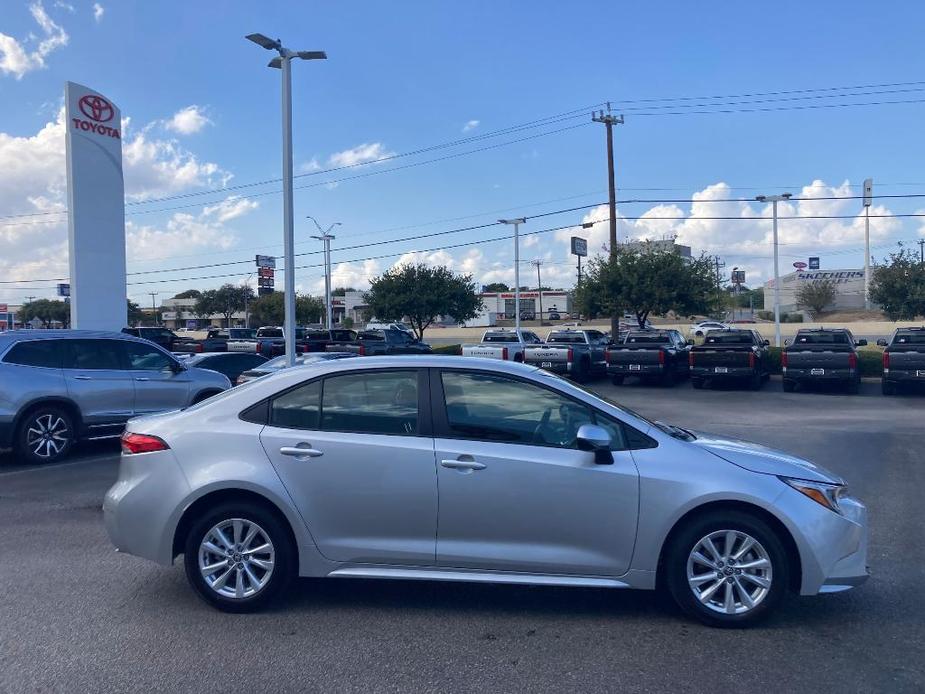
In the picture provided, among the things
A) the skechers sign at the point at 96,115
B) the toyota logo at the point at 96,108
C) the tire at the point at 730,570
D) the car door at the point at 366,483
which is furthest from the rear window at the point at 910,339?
the toyota logo at the point at 96,108

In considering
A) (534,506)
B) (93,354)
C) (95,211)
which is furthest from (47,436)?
(95,211)

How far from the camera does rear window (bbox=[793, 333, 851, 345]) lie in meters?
22.6

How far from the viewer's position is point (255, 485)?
17.2ft

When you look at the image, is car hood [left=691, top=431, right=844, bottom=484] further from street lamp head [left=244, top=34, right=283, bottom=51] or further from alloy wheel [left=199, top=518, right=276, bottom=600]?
street lamp head [left=244, top=34, right=283, bottom=51]

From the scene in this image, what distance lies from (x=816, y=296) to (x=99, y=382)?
3314 inches

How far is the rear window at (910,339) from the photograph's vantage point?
69.7ft

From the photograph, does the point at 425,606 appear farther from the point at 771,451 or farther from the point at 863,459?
the point at 863,459

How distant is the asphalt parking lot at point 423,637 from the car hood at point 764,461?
3.00ft

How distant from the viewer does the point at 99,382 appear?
11.5m

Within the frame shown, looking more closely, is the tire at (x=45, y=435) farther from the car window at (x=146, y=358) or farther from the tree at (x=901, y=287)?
the tree at (x=901, y=287)

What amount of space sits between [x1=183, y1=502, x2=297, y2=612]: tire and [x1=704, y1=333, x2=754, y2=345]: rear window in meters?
20.5

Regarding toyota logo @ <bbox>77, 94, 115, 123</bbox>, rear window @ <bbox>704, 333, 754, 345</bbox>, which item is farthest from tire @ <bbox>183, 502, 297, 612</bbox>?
toyota logo @ <bbox>77, 94, 115, 123</bbox>

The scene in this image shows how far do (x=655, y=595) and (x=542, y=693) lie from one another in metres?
1.74

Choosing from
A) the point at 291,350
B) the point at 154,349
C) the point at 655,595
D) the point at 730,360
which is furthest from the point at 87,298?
the point at 655,595
